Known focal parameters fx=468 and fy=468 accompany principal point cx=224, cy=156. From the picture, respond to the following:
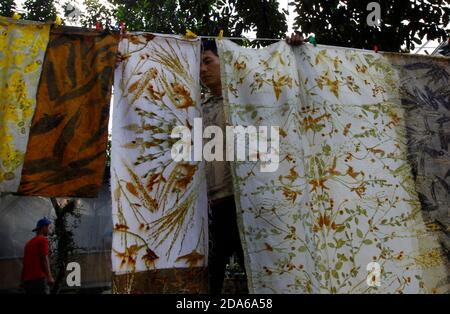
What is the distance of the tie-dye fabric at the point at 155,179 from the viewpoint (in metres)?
2.03

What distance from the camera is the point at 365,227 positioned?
2.21 meters

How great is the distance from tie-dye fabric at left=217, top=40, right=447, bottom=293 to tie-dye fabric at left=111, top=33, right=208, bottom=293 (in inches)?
8.7

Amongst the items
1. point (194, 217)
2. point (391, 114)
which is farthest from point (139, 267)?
point (391, 114)

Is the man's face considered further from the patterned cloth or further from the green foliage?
the green foliage

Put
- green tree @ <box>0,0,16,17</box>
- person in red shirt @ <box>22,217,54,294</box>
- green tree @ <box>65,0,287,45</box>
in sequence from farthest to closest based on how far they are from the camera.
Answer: green tree @ <box>0,0,16,17</box> → person in red shirt @ <box>22,217,54,294</box> → green tree @ <box>65,0,287,45</box>

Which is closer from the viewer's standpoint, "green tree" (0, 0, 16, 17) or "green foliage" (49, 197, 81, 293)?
"green tree" (0, 0, 16, 17)

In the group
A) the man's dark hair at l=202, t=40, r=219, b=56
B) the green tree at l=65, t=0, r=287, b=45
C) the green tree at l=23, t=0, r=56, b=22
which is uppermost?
the green tree at l=23, t=0, r=56, b=22

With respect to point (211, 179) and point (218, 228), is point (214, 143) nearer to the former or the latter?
point (211, 179)

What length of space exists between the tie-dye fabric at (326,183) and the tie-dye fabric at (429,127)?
0.20 ft

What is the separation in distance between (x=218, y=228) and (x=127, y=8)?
3835mm

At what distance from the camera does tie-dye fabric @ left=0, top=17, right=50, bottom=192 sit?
1.98 metres

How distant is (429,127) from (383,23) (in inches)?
62.2

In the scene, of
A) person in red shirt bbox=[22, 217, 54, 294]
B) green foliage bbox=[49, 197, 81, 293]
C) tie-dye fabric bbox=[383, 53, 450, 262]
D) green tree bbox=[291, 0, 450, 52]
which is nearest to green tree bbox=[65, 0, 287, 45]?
green tree bbox=[291, 0, 450, 52]

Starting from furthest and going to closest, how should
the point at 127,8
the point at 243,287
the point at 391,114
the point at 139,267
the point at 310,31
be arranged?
1. the point at 127,8
2. the point at 243,287
3. the point at 310,31
4. the point at 391,114
5. the point at 139,267
